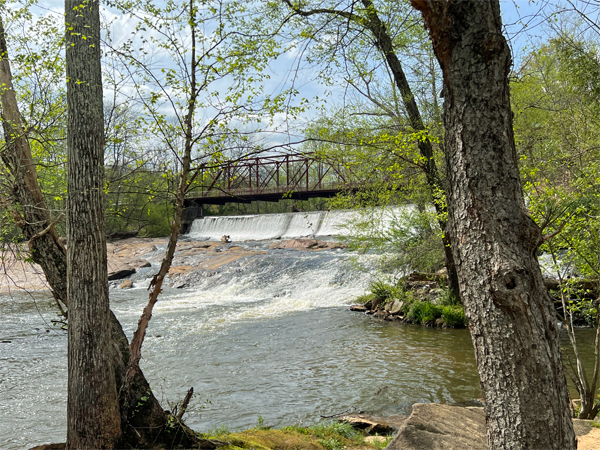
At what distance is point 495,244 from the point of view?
2.40 meters

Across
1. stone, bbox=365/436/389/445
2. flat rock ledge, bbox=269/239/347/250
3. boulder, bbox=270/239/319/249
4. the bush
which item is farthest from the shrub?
boulder, bbox=270/239/319/249

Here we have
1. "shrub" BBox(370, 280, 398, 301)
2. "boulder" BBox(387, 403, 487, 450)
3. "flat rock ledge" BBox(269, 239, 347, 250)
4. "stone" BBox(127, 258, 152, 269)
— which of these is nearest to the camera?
"boulder" BBox(387, 403, 487, 450)

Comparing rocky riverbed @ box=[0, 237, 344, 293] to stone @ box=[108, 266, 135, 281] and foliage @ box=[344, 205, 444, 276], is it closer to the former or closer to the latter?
stone @ box=[108, 266, 135, 281]

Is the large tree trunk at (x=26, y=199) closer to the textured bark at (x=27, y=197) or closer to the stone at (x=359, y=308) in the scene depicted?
the textured bark at (x=27, y=197)

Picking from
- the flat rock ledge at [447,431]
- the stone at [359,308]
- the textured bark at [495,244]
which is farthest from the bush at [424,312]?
the textured bark at [495,244]

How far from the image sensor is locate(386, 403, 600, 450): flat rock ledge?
13.1 ft

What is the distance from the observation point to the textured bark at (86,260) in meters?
3.70

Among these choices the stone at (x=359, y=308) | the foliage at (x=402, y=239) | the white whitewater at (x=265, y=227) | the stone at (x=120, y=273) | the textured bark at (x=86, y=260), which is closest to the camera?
the textured bark at (x=86, y=260)

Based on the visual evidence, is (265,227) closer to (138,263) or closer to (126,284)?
(138,263)

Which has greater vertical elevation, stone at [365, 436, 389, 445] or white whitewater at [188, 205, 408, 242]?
white whitewater at [188, 205, 408, 242]

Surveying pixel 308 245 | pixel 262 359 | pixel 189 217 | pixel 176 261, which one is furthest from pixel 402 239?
pixel 189 217

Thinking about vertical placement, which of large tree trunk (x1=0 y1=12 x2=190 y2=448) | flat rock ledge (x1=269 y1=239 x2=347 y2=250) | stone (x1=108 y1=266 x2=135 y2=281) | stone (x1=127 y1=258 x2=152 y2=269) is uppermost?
large tree trunk (x1=0 y1=12 x2=190 y2=448)

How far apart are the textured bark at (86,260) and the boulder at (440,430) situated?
232 cm

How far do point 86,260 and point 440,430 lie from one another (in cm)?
327
